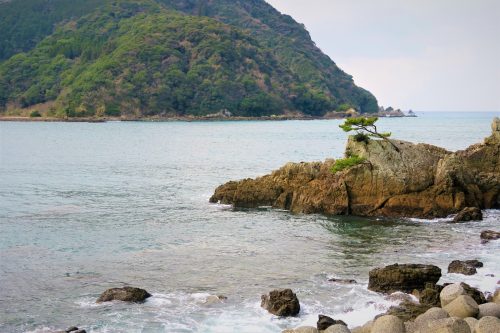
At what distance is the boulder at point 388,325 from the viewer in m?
15.3

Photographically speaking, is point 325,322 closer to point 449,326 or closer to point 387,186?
point 449,326

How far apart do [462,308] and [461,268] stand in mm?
7880

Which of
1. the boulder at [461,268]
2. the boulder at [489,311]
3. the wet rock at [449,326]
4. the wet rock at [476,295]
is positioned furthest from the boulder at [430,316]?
the boulder at [461,268]

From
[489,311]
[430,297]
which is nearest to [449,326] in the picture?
[489,311]

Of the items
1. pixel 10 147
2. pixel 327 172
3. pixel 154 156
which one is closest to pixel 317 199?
pixel 327 172

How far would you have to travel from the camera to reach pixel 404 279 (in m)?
22.5

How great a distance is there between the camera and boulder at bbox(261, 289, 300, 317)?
65.5 ft

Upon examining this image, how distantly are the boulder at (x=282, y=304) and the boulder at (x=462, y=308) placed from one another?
499 centimetres

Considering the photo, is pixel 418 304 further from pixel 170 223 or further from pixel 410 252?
pixel 170 223

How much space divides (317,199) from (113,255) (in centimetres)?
1566

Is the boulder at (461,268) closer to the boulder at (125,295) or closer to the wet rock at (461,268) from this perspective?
the wet rock at (461,268)

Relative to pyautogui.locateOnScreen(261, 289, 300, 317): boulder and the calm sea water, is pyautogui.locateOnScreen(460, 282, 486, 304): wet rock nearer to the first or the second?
the calm sea water

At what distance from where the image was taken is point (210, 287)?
23.3 metres

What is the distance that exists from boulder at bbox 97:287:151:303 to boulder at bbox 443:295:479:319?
10553mm
